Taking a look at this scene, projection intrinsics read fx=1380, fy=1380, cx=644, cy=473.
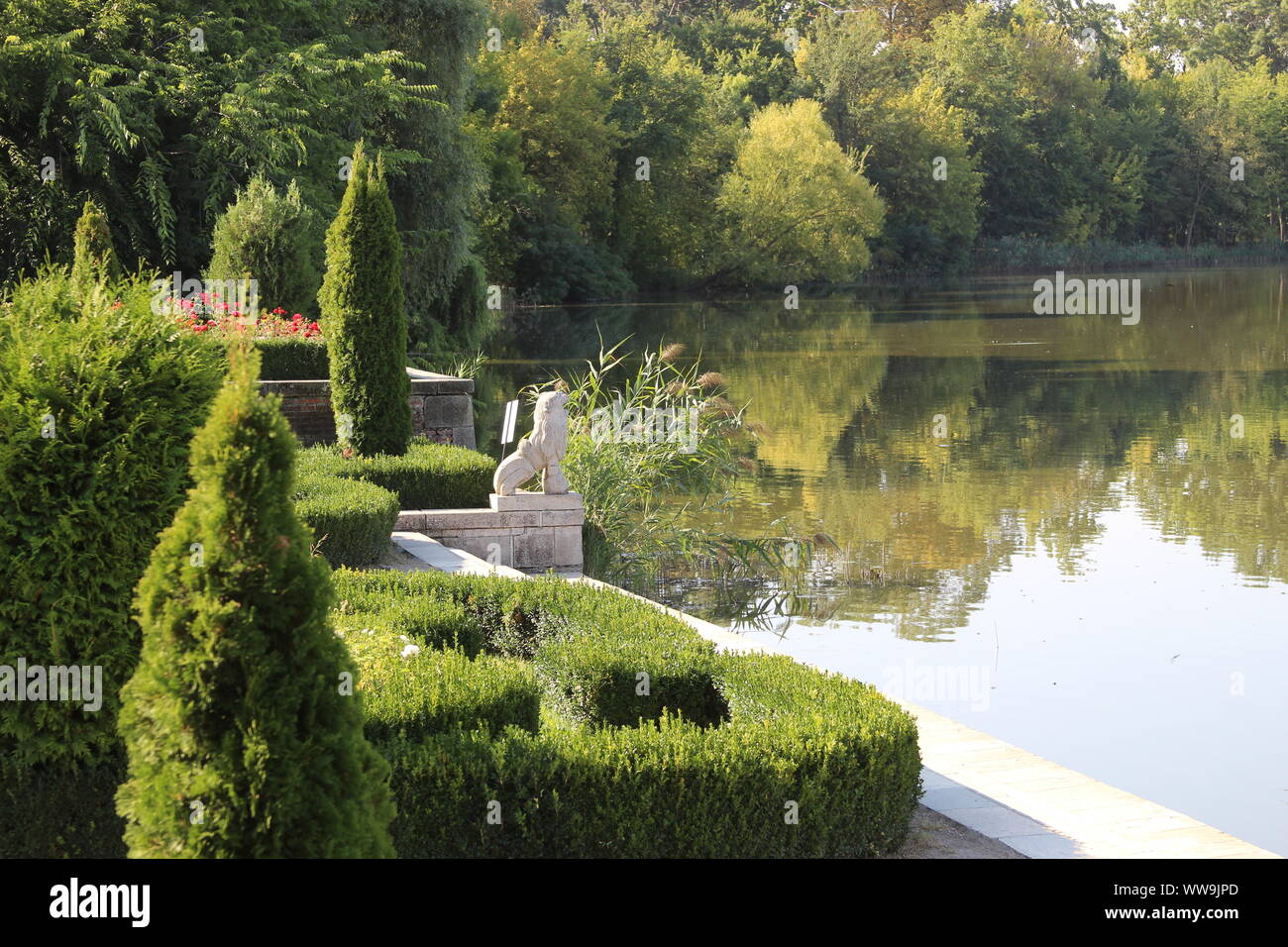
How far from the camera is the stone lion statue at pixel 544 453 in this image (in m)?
A: 10.6

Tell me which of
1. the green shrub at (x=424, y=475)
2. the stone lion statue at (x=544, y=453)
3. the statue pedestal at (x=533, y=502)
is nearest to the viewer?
the stone lion statue at (x=544, y=453)

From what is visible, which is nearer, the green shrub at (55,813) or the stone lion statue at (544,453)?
the green shrub at (55,813)

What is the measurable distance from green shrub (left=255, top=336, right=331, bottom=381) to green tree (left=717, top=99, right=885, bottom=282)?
41.0 meters

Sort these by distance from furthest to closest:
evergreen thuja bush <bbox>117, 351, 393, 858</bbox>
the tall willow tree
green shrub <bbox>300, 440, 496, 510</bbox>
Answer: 1. the tall willow tree
2. green shrub <bbox>300, 440, 496, 510</bbox>
3. evergreen thuja bush <bbox>117, 351, 393, 858</bbox>

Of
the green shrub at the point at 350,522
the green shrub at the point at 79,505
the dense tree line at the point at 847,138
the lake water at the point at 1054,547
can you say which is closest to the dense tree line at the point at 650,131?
the dense tree line at the point at 847,138

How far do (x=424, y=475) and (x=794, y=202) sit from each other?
44364 millimetres

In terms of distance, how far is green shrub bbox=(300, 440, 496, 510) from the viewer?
1168cm

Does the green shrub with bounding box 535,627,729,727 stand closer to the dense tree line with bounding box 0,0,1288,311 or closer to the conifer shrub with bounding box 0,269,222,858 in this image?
the conifer shrub with bounding box 0,269,222,858

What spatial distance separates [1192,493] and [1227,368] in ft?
43.6

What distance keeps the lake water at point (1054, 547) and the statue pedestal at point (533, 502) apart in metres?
1.26

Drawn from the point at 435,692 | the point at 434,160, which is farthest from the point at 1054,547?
the point at 434,160

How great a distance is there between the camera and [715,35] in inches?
2635

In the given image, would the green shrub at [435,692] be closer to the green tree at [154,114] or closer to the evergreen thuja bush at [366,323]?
the evergreen thuja bush at [366,323]

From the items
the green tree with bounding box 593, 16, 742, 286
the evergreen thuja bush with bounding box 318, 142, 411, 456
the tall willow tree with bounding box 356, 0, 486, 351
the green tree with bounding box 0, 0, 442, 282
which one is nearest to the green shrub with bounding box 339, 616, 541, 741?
the evergreen thuja bush with bounding box 318, 142, 411, 456
